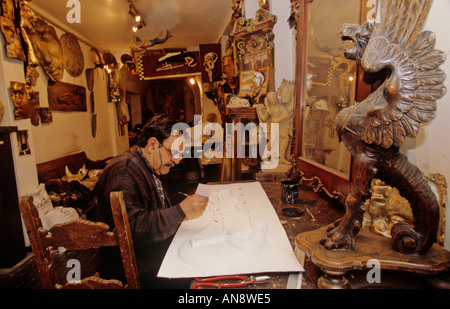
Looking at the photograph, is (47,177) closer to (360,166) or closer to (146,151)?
(146,151)

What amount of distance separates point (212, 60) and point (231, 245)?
7.21 metres

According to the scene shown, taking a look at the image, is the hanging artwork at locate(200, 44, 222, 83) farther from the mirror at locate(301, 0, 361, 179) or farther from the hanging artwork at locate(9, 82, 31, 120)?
the mirror at locate(301, 0, 361, 179)

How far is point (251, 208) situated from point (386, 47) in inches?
44.4

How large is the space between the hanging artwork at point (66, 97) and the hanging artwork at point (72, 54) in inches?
17.0

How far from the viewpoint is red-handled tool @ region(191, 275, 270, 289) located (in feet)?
2.87

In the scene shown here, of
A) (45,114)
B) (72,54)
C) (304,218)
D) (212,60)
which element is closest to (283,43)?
(304,218)

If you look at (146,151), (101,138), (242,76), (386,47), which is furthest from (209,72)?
(386,47)

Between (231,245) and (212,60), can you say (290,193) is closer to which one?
(231,245)

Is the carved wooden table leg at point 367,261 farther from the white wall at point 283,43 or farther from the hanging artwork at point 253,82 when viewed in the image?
the hanging artwork at point 253,82

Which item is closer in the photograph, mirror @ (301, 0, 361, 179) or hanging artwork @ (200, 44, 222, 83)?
mirror @ (301, 0, 361, 179)

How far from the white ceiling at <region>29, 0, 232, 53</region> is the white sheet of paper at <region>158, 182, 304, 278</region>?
552 centimetres

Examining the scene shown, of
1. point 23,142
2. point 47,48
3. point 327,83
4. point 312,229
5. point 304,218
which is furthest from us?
point 47,48

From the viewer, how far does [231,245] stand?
1.11 m

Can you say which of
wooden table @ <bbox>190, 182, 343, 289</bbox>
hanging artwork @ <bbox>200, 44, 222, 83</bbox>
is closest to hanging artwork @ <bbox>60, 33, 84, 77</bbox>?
hanging artwork @ <bbox>200, 44, 222, 83</bbox>
